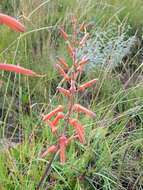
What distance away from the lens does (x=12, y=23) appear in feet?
3.43

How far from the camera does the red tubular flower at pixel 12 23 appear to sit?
1028 millimetres

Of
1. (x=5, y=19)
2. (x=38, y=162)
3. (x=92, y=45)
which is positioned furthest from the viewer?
(x=92, y=45)

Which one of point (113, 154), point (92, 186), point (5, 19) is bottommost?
point (92, 186)

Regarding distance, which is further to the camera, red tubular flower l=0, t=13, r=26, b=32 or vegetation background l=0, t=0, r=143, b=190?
vegetation background l=0, t=0, r=143, b=190

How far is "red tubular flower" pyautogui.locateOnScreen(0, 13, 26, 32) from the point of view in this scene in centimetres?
103

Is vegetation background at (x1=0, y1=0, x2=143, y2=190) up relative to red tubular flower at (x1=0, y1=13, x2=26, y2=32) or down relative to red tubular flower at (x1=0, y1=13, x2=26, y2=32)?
down

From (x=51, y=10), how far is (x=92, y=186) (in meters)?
1.86

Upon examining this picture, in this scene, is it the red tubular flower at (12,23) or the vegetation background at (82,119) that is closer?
the red tubular flower at (12,23)

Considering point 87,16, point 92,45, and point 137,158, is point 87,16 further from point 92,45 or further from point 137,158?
point 137,158

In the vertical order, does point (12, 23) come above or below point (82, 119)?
above

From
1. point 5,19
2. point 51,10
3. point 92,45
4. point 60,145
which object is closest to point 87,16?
point 51,10

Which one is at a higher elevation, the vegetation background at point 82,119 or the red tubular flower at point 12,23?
the red tubular flower at point 12,23

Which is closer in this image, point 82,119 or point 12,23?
point 12,23

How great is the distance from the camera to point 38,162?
247 centimetres
